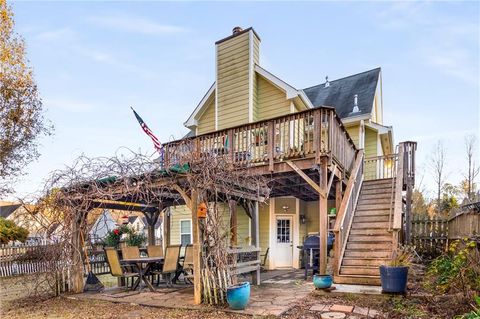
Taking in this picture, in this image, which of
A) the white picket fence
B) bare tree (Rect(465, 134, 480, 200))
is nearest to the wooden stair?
the white picket fence

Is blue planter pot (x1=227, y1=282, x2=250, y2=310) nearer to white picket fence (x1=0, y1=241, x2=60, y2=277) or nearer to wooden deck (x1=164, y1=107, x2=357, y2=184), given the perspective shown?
wooden deck (x1=164, y1=107, x2=357, y2=184)

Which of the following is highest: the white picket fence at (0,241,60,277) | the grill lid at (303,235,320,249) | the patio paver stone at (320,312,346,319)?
the grill lid at (303,235,320,249)

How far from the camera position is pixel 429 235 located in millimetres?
10992

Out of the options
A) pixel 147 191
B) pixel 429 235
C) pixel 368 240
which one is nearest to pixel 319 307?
pixel 368 240

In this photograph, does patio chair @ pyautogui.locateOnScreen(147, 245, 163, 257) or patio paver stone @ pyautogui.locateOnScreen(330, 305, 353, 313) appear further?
patio chair @ pyautogui.locateOnScreen(147, 245, 163, 257)

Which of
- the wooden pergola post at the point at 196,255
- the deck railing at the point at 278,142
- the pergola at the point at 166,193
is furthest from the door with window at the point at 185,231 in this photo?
the wooden pergola post at the point at 196,255

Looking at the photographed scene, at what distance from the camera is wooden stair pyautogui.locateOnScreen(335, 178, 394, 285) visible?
6.99m

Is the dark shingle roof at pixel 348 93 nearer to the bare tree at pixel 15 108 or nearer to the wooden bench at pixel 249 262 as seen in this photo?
the wooden bench at pixel 249 262

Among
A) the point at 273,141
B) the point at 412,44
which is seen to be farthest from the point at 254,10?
the point at 273,141

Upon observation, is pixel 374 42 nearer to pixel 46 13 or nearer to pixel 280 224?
pixel 280 224

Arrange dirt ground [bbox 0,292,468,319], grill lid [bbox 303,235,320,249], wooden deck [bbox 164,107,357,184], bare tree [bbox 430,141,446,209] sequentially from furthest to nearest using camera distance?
bare tree [bbox 430,141,446,209] → grill lid [bbox 303,235,320,249] → wooden deck [bbox 164,107,357,184] → dirt ground [bbox 0,292,468,319]

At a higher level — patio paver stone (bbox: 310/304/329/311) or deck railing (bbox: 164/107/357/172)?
deck railing (bbox: 164/107/357/172)

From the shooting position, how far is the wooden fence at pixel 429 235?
35.3ft

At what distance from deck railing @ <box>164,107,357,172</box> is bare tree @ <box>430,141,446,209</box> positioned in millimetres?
17233
